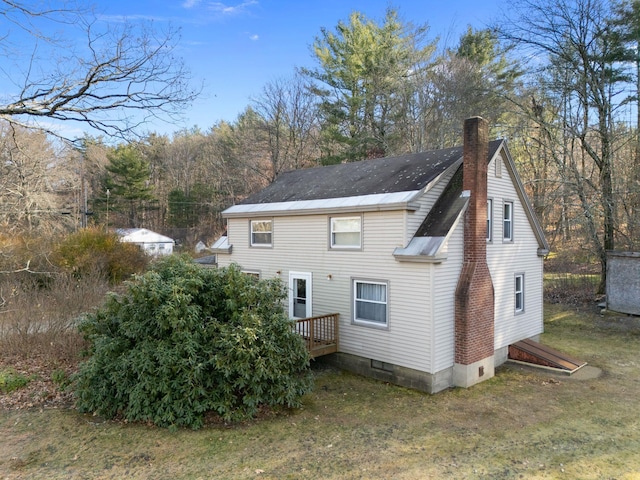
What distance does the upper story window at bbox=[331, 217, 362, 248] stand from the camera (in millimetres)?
10570

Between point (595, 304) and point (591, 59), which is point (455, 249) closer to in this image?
point (595, 304)

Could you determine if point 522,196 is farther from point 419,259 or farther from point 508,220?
point 419,259

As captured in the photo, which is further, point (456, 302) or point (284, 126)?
point (284, 126)

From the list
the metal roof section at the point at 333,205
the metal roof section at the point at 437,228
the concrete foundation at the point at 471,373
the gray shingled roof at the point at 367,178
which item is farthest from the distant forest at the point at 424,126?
the concrete foundation at the point at 471,373

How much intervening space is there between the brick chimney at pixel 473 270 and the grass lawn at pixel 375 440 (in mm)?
666

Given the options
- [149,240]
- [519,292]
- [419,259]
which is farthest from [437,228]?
[149,240]

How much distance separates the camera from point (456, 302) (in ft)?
31.8

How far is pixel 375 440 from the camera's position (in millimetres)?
7047

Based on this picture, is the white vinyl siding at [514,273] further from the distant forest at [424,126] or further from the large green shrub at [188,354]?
the distant forest at [424,126]

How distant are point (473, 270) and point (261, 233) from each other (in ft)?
21.8

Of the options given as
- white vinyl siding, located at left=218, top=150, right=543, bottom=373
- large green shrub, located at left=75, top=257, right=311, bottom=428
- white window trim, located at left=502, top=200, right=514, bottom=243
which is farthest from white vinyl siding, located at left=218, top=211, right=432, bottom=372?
white window trim, located at left=502, top=200, right=514, bottom=243

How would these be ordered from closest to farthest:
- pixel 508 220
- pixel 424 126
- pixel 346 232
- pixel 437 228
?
pixel 437 228
pixel 346 232
pixel 508 220
pixel 424 126

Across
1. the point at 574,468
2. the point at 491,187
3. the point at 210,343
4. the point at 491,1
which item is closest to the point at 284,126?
the point at 491,1

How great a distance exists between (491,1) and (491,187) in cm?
1292
